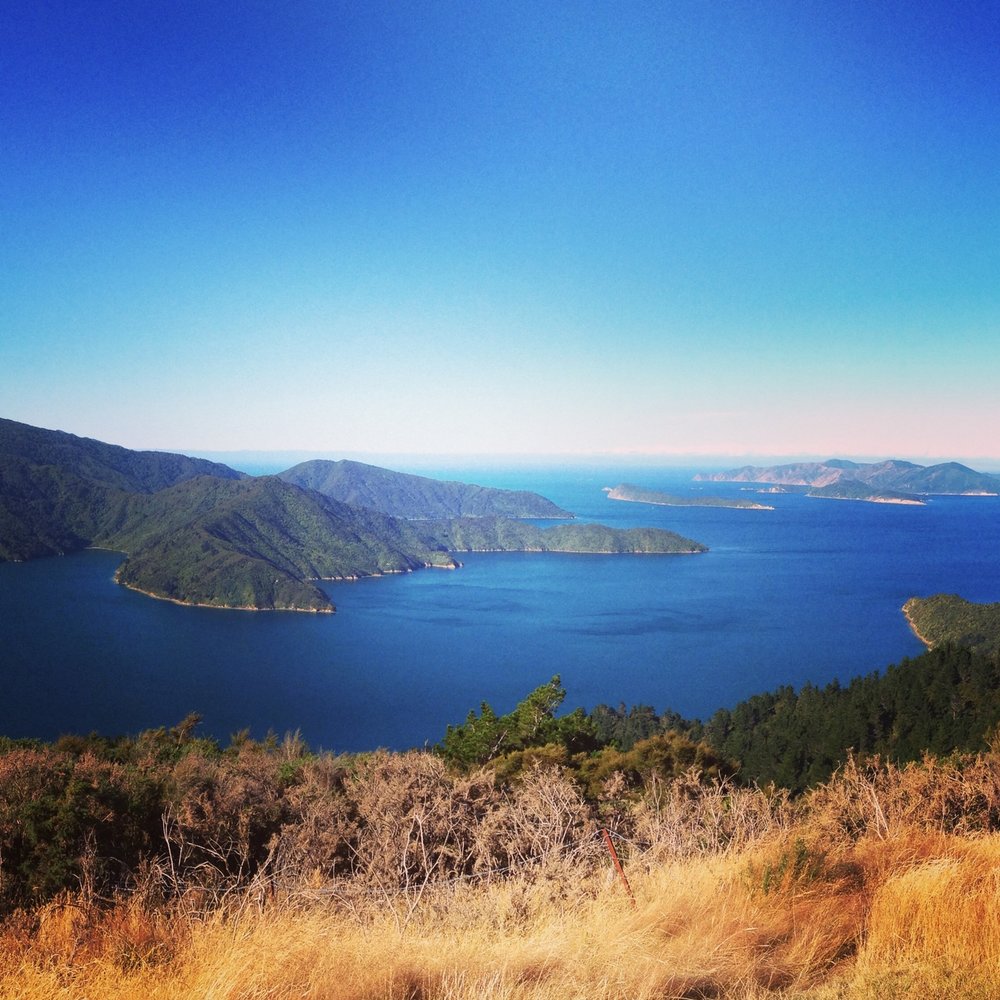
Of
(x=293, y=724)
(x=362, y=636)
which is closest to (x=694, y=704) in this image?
(x=293, y=724)

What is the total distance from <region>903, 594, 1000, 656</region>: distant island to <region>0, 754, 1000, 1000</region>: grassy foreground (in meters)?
71.1

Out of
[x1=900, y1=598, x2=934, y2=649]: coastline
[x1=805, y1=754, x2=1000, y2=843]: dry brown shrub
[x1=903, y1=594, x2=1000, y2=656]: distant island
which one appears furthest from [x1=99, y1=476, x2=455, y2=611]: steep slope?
[x1=805, y1=754, x2=1000, y2=843]: dry brown shrub

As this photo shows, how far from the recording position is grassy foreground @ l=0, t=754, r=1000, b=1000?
308cm

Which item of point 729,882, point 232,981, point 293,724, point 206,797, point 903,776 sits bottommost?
point 293,724

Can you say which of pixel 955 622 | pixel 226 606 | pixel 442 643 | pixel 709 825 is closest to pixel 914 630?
pixel 955 622

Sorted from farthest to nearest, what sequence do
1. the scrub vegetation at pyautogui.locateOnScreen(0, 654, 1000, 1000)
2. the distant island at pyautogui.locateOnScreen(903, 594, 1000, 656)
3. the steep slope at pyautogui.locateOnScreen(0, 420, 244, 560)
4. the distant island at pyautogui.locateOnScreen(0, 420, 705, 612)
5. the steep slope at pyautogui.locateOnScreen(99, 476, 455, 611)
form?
the steep slope at pyautogui.locateOnScreen(0, 420, 244, 560) → the distant island at pyautogui.locateOnScreen(0, 420, 705, 612) → the steep slope at pyautogui.locateOnScreen(99, 476, 455, 611) → the distant island at pyautogui.locateOnScreen(903, 594, 1000, 656) → the scrub vegetation at pyautogui.locateOnScreen(0, 654, 1000, 1000)

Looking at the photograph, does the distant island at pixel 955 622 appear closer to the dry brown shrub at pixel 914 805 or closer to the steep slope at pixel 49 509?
the dry brown shrub at pixel 914 805

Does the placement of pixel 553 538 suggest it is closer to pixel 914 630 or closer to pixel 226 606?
pixel 226 606

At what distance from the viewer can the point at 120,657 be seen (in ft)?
237

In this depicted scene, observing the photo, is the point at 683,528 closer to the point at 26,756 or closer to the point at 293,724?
the point at 293,724

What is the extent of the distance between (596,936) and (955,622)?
284 ft

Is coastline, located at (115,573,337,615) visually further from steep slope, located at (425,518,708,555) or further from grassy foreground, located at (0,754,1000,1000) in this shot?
grassy foreground, located at (0,754,1000,1000)

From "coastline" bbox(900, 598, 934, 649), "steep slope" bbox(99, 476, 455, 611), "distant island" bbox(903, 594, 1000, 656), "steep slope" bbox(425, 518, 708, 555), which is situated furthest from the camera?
"steep slope" bbox(425, 518, 708, 555)

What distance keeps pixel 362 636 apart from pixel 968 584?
89341mm
